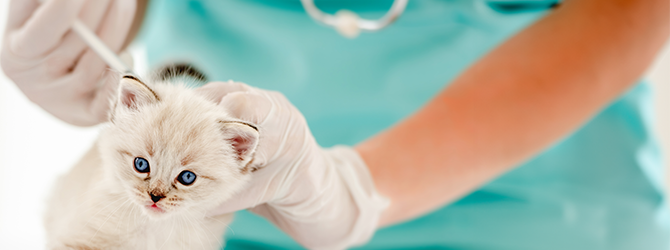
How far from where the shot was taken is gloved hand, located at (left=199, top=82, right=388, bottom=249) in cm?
43

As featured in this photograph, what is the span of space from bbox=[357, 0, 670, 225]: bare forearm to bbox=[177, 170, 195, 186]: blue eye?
44 cm

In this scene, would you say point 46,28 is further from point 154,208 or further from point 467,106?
point 467,106

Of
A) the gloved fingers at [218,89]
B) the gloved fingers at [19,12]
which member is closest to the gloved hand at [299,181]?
the gloved fingers at [218,89]

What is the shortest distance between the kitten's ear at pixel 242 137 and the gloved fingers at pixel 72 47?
12.2 inches

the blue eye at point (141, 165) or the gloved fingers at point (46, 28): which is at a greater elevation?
the gloved fingers at point (46, 28)

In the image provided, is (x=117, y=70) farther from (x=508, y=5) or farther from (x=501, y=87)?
(x=508, y=5)

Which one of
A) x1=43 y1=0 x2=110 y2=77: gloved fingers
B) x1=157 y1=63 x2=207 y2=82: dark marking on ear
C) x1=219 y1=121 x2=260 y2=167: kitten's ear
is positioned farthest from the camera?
x1=43 y1=0 x2=110 y2=77: gloved fingers

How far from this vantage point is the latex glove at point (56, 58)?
53 centimetres

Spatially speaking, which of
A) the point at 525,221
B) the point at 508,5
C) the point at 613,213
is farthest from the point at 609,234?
the point at 508,5

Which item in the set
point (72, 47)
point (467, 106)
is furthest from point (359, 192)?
point (72, 47)

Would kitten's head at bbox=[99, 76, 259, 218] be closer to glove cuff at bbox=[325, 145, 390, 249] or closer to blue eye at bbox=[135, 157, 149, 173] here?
blue eye at bbox=[135, 157, 149, 173]

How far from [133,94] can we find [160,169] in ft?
0.19

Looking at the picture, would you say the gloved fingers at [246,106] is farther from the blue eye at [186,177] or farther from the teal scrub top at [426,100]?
the teal scrub top at [426,100]

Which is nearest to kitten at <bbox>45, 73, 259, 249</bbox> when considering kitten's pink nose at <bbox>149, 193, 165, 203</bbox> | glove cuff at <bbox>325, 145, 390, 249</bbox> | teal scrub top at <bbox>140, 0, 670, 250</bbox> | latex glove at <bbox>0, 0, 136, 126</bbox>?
kitten's pink nose at <bbox>149, 193, 165, 203</bbox>
